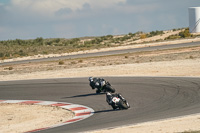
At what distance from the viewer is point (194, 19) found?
64.8 m

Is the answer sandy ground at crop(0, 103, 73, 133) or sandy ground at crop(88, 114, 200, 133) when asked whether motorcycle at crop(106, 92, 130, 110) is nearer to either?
sandy ground at crop(0, 103, 73, 133)

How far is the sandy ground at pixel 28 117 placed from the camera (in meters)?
15.3

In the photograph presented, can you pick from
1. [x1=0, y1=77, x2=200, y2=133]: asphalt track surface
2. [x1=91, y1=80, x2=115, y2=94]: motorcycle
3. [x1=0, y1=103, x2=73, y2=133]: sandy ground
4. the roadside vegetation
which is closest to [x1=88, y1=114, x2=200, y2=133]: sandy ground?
[x1=0, y1=77, x2=200, y2=133]: asphalt track surface

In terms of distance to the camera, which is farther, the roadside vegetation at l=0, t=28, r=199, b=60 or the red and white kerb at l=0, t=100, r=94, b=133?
the roadside vegetation at l=0, t=28, r=199, b=60

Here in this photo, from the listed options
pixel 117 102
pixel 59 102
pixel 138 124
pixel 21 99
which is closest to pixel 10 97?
pixel 21 99

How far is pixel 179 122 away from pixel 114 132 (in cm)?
200

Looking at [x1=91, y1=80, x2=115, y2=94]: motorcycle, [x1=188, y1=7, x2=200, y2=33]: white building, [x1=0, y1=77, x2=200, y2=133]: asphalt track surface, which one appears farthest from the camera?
[x1=188, y1=7, x2=200, y2=33]: white building

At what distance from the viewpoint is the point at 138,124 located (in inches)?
510

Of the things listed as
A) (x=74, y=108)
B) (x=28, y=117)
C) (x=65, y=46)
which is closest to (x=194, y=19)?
(x=65, y=46)

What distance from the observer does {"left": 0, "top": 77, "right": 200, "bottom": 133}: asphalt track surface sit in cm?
1423

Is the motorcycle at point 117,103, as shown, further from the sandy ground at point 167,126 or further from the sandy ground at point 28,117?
the sandy ground at point 167,126

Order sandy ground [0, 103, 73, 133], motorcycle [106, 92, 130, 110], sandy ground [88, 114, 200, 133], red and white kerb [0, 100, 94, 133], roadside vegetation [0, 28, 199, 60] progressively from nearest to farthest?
sandy ground [88, 114, 200, 133] < sandy ground [0, 103, 73, 133] < red and white kerb [0, 100, 94, 133] < motorcycle [106, 92, 130, 110] < roadside vegetation [0, 28, 199, 60]

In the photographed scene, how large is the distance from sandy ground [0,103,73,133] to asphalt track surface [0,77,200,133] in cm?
123

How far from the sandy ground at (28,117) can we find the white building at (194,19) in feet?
156
